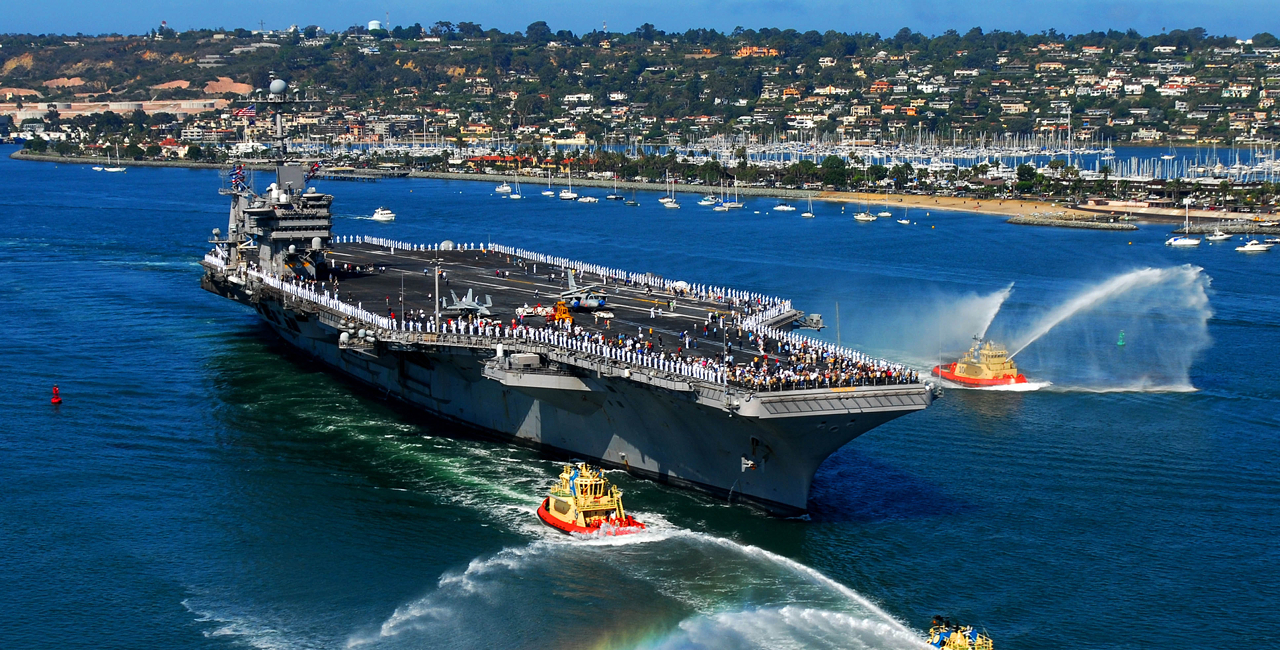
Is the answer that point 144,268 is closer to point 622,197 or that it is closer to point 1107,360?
point 1107,360

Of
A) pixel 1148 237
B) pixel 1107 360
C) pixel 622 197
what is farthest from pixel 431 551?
pixel 622 197

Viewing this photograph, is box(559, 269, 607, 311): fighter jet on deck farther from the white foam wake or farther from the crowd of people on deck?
the white foam wake

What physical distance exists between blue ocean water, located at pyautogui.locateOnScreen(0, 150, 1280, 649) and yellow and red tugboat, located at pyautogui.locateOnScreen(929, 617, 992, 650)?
998 mm

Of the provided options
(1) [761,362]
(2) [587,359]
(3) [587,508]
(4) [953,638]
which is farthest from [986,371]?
(4) [953,638]

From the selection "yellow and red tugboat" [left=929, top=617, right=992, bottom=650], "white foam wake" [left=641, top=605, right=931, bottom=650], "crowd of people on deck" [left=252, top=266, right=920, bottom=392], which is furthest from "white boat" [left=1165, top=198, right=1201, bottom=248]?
"yellow and red tugboat" [left=929, top=617, right=992, bottom=650]

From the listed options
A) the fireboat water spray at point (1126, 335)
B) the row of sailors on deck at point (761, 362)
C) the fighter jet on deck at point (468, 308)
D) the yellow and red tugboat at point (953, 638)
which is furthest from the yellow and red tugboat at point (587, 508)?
the fireboat water spray at point (1126, 335)

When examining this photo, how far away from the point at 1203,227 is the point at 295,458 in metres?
90.8

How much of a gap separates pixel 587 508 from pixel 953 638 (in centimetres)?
1055

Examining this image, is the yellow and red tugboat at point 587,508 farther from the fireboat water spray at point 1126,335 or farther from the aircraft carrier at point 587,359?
the fireboat water spray at point 1126,335

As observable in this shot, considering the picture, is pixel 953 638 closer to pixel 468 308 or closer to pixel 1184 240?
pixel 468 308

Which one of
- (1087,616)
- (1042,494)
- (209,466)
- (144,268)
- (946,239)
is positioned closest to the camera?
(1087,616)

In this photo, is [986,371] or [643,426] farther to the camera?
[986,371]

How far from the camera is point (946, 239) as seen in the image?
102m

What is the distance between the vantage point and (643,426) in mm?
37500
